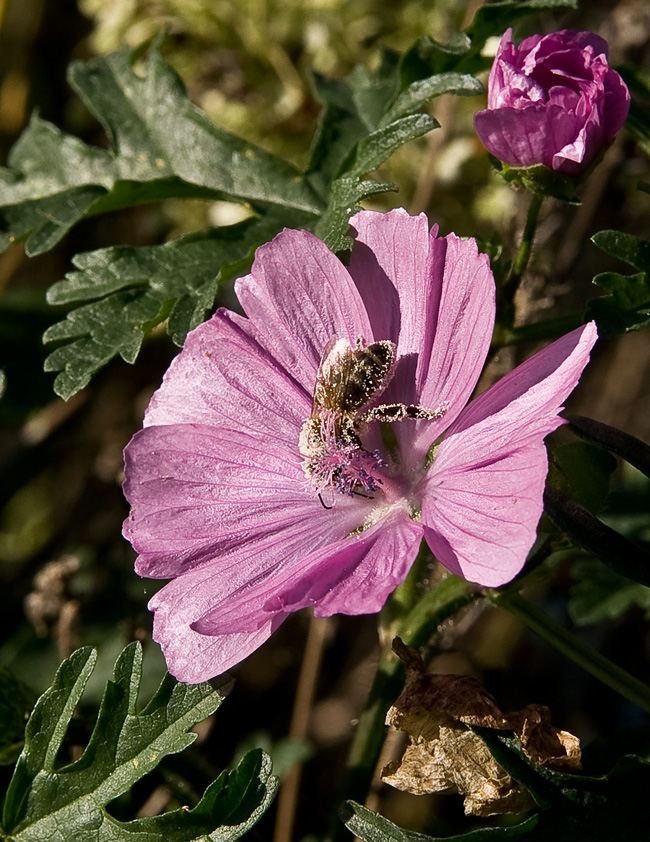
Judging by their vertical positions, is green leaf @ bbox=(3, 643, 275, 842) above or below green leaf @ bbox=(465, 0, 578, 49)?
below

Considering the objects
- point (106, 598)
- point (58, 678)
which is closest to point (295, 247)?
point (58, 678)

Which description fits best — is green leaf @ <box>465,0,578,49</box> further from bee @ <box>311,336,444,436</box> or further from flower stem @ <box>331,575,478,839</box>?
flower stem @ <box>331,575,478,839</box>

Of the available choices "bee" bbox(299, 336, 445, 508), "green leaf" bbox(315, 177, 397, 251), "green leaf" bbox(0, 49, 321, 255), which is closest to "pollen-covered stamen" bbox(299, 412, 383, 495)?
"bee" bbox(299, 336, 445, 508)

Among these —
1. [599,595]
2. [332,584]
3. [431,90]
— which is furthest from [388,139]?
[599,595]

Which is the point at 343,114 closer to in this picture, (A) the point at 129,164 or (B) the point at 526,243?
(A) the point at 129,164

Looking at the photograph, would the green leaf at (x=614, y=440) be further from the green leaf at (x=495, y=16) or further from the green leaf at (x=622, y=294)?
the green leaf at (x=495, y=16)

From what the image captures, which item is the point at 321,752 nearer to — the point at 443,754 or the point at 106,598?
the point at 106,598
